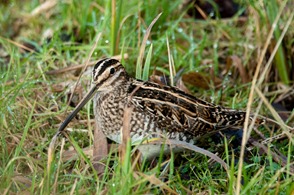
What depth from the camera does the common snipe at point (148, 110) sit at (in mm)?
4391

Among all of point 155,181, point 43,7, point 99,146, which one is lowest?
point 99,146

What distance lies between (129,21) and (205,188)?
92.5 inches

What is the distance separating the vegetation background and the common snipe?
16 centimetres

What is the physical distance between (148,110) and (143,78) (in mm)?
545

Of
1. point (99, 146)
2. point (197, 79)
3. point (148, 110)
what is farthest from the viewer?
point (197, 79)

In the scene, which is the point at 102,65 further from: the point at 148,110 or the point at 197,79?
the point at 197,79

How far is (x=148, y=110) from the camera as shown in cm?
440

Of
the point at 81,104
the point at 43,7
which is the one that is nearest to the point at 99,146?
the point at 81,104

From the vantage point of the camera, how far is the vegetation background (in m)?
3.85

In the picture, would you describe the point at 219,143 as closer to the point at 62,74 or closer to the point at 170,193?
the point at 170,193

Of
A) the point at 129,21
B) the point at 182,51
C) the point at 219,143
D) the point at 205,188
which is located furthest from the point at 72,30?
the point at 205,188

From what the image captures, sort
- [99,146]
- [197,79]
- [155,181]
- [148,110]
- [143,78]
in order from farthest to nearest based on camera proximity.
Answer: [197,79], [143,78], [99,146], [148,110], [155,181]

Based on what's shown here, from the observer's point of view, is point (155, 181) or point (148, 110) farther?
point (148, 110)

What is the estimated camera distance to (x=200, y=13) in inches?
265
